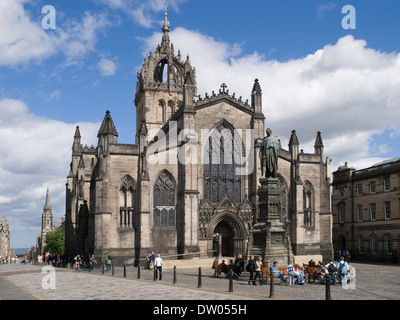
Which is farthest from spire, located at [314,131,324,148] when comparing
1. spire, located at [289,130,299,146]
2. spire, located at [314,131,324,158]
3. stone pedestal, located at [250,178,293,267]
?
stone pedestal, located at [250,178,293,267]

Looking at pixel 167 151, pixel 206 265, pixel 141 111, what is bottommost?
pixel 206 265

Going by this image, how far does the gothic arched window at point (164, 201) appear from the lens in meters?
38.7

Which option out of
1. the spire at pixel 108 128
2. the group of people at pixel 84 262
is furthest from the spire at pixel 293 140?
the group of people at pixel 84 262

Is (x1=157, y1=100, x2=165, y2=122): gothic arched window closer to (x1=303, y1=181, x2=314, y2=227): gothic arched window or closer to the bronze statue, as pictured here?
(x1=303, y1=181, x2=314, y2=227): gothic arched window

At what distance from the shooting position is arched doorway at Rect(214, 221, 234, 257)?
40347 millimetres

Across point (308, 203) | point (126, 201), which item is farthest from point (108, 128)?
point (308, 203)

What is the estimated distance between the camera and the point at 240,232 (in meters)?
39.7

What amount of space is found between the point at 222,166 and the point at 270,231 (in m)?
18.5

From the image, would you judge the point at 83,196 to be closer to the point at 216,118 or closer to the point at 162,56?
the point at 216,118

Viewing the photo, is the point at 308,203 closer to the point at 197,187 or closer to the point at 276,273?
the point at 197,187

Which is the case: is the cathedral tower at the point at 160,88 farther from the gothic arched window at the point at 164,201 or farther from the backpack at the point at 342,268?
the backpack at the point at 342,268

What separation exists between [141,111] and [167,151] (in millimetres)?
23345

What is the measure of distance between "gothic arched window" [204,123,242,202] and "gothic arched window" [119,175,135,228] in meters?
6.25
